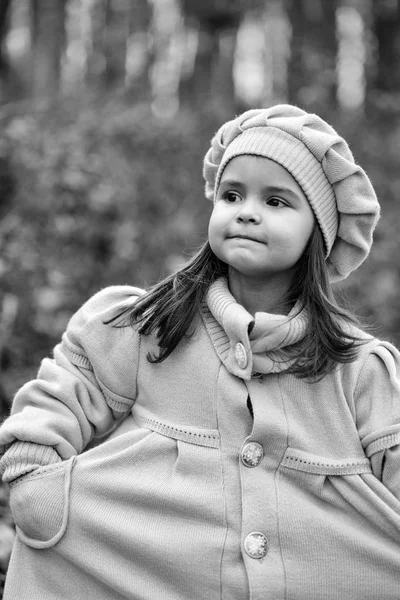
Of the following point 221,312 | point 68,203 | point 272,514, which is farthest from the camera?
point 68,203

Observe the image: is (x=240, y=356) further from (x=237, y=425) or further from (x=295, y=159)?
(x=295, y=159)

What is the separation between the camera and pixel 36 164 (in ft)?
19.3

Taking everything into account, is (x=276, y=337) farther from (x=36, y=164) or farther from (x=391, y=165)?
(x=391, y=165)

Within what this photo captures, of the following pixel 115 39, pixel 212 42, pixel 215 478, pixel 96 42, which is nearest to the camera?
pixel 215 478

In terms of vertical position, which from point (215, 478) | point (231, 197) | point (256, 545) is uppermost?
point (231, 197)

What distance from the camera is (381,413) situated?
260 cm

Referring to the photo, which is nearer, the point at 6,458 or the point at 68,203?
the point at 6,458

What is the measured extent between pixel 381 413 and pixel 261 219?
70 centimetres

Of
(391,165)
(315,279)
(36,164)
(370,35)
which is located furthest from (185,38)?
(315,279)

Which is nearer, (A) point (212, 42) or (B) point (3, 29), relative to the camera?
(B) point (3, 29)

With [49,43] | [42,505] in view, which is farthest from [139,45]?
[42,505]

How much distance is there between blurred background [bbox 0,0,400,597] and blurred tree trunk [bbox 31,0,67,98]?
34mm

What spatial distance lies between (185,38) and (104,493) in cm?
1549

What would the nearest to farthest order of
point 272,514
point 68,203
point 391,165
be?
1. point 272,514
2. point 68,203
3. point 391,165
